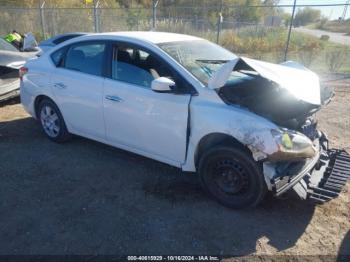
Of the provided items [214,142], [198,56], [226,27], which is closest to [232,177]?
[214,142]

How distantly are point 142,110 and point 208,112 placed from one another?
86cm

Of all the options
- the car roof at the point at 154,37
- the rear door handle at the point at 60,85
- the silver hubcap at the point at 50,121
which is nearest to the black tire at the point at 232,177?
the car roof at the point at 154,37

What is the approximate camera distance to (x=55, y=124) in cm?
547

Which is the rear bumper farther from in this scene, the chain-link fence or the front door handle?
the chain-link fence

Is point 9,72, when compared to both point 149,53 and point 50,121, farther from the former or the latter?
point 149,53

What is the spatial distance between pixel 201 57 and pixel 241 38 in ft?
38.8

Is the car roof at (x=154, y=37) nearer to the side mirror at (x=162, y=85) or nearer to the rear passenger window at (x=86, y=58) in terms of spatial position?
the rear passenger window at (x=86, y=58)

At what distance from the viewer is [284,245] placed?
3.26 metres

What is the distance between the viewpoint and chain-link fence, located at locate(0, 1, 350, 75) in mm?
13125

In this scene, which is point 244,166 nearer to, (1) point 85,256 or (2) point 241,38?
(1) point 85,256

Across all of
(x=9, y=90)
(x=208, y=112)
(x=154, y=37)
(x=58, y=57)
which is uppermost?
(x=154, y=37)

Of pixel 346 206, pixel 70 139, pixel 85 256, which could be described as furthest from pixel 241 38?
pixel 85 256

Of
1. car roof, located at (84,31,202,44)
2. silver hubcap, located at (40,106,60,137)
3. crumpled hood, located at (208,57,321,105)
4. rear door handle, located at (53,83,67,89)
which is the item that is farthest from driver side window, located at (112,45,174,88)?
silver hubcap, located at (40,106,60,137)

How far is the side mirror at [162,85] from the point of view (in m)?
3.74
